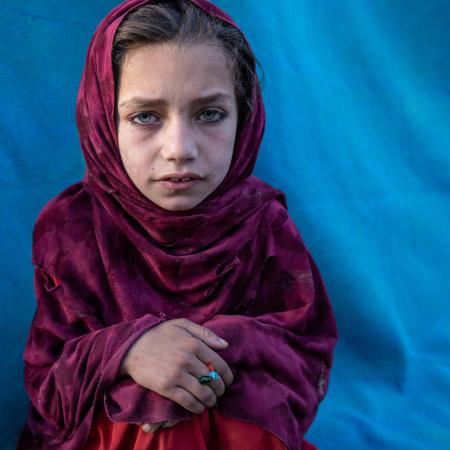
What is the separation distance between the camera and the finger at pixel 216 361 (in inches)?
48.1

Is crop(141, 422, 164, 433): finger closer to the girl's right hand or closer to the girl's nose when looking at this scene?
the girl's right hand

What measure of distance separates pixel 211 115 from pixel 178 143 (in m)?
0.12

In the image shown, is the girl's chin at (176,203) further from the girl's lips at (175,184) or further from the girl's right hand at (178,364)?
the girl's right hand at (178,364)

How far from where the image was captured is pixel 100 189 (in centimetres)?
138

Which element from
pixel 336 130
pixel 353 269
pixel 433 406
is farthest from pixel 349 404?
pixel 336 130

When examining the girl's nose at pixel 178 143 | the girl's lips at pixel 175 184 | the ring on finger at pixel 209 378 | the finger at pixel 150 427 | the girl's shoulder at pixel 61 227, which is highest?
the girl's nose at pixel 178 143

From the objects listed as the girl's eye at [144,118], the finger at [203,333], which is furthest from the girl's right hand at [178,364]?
the girl's eye at [144,118]

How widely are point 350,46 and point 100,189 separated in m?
1.25

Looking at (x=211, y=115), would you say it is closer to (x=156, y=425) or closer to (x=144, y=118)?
(x=144, y=118)

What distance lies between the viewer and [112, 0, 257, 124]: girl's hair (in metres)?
1.22

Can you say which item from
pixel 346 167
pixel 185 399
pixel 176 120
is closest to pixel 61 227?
pixel 176 120

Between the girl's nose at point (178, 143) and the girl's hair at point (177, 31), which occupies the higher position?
the girl's hair at point (177, 31)

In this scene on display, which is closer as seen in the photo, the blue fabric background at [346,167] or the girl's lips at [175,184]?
the girl's lips at [175,184]

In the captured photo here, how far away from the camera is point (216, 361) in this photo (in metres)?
1.23
